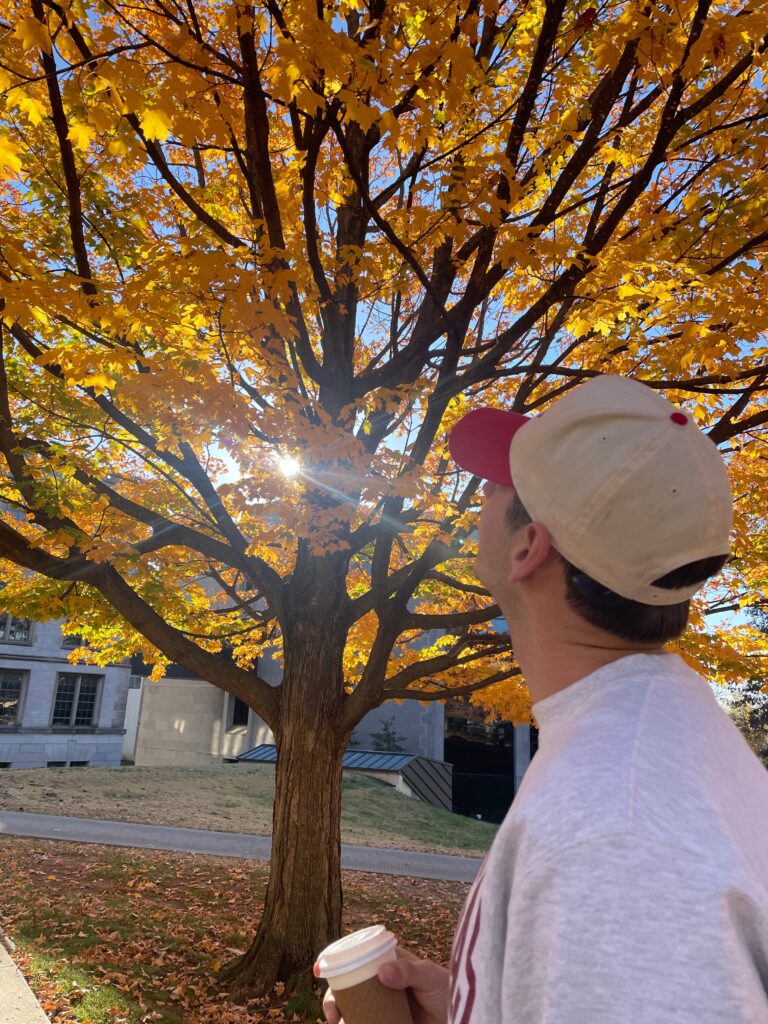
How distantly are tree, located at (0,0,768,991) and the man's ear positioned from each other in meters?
3.31

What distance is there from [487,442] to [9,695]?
31.5 meters

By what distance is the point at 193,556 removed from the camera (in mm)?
9250

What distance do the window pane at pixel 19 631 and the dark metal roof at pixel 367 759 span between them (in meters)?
10.5

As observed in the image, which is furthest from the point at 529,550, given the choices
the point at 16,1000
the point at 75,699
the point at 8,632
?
the point at 75,699

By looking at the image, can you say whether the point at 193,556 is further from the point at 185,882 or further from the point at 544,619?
the point at 544,619

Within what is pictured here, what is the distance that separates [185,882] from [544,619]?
9.46m

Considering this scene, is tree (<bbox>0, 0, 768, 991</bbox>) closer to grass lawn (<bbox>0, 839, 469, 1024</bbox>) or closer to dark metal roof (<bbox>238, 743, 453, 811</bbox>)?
grass lawn (<bbox>0, 839, 469, 1024</bbox>)

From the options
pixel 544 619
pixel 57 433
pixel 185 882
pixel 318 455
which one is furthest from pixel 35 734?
pixel 544 619

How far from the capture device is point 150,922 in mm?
7121

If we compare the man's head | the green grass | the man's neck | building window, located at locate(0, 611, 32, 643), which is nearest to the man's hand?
the man's neck

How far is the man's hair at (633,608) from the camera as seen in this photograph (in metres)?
1.07

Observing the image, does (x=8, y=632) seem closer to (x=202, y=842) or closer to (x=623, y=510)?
(x=202, y=842)

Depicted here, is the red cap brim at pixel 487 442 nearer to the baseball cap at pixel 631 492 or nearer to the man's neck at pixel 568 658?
the baseball cap at pixel 631 492

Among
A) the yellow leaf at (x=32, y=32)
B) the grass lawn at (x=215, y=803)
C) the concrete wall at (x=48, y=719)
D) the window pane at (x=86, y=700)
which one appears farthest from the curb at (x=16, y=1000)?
the window pane at (x=86, y=700)
